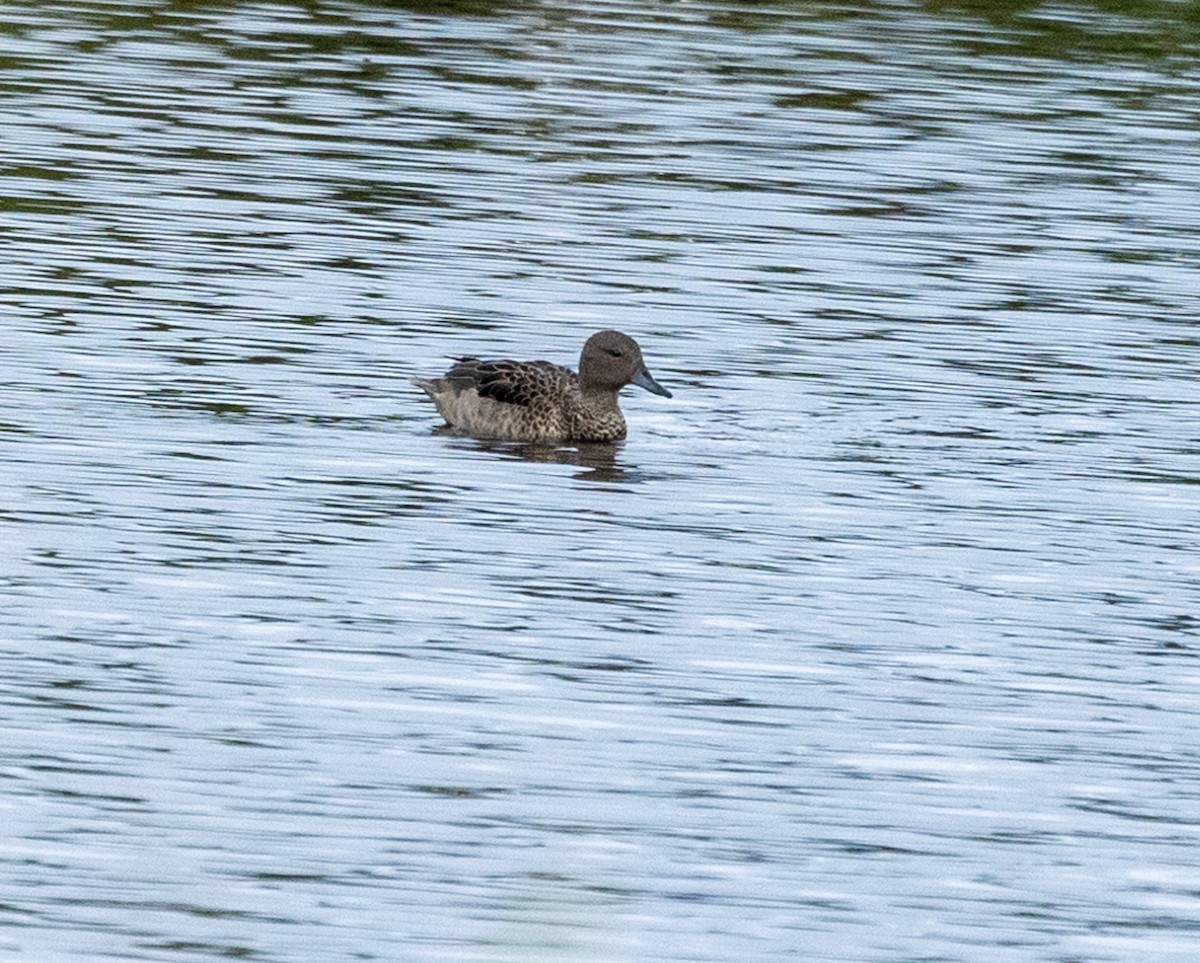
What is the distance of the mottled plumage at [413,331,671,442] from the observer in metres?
18.0

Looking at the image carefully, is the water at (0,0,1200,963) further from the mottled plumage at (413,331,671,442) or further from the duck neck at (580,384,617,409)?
the duck neck at (580,384,617,409)

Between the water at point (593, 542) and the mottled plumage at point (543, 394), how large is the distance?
0.25 metres

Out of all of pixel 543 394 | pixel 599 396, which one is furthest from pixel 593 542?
pixel 599 396

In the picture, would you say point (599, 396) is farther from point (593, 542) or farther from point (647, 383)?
point (593, 542)

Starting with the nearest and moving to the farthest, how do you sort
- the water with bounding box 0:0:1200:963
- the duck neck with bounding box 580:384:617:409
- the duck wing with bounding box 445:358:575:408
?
the water with bounding box 0:0:1200:963
the duck wing with bounding box 445:358:575:408
the duck neck with bounding box 580:384:617:409

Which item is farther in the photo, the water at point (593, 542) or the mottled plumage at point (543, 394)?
the mottled plumage at point (543, 394)

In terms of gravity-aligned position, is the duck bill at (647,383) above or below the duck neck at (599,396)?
above

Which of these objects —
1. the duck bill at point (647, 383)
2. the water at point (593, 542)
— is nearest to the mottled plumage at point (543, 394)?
the duck bill at point (647, 383)

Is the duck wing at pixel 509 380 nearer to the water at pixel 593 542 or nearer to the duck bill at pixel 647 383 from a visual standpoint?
the water at pixel 593 542

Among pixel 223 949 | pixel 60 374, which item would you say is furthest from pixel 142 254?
pixel 223 949

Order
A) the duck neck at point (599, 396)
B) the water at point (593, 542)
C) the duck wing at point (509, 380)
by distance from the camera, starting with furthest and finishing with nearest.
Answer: the duck neck at point (599, 396) < the duck wing at point (509, 380) < the water at point (593, 542)

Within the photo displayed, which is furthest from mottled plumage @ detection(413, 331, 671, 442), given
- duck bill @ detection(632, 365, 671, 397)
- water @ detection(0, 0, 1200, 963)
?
water @ detection(0, 0, 1200, 963)

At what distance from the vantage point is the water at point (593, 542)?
1008cm

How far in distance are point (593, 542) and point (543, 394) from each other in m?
3.04
